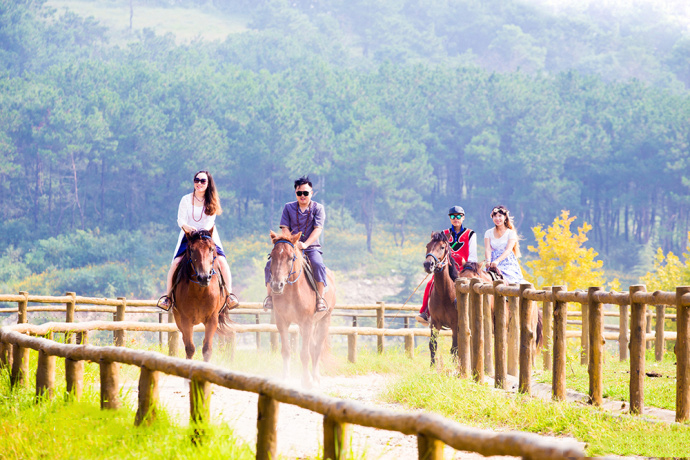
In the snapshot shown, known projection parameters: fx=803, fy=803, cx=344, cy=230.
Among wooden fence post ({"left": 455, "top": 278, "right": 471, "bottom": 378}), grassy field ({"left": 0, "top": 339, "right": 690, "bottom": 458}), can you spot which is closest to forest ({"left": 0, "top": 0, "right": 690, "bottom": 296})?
wooden fence post ({"left": 455, "top": 278, "right": 471, "bottom": 378})

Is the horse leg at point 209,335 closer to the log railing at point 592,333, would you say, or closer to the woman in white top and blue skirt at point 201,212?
the woman in white top and blue skirt at point 201,212

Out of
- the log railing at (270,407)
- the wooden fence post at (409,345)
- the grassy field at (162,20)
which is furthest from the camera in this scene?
the grassy field at (162,20)

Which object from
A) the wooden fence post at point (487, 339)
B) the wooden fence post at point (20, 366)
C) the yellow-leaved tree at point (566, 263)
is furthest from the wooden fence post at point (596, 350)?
the yellow-leaved tree at point (566, 263)

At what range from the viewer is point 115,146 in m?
69.0

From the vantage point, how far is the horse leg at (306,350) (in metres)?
11.3

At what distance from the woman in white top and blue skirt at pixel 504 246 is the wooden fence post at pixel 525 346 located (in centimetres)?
387

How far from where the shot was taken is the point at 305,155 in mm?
70688

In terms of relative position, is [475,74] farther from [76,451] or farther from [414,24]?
[76,451]

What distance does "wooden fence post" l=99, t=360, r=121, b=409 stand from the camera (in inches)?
260

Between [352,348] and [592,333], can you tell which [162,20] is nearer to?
[352,348]

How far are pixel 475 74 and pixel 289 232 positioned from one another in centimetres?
8021

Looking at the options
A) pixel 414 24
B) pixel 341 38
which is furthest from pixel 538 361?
pixel 414 24

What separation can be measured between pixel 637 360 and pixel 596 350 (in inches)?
20.5

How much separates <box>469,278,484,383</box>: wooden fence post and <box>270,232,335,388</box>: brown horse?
8.01 ft
